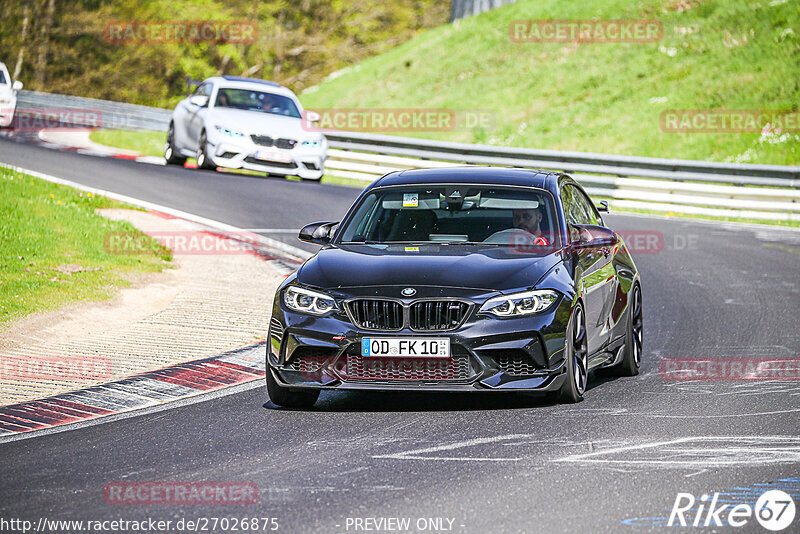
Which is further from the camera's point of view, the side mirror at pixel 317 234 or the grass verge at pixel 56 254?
the grass verge at pixel 56 254

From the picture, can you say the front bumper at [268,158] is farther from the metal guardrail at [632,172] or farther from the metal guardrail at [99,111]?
the metal guardrail at [99,111]

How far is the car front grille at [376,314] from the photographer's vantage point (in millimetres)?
7949

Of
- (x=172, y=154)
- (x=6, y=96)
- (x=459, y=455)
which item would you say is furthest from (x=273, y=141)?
(x=459, y=455)

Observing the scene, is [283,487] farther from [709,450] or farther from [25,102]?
[25,102]

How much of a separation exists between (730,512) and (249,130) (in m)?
18.1

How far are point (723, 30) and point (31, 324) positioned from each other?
29.0 m

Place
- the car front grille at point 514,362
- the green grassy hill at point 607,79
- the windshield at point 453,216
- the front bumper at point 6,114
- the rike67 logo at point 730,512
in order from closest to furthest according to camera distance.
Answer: the rike67 logo at point 730,512 → the car front grille at point 514,362 → the windshield at point 453,216 → the front bumper at point 6,114 → the green grassy hill at point 607,79

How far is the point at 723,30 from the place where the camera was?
119ft

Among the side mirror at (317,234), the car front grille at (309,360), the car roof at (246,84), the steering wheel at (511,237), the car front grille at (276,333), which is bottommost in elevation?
the car front grille at (309,360)

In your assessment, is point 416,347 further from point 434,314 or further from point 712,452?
point 712,452

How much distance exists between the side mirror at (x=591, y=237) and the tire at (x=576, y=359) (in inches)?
27.1

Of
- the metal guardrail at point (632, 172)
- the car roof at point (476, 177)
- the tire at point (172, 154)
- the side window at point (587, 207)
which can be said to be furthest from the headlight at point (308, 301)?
the tire at point (172, 154)

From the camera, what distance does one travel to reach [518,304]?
8.02 metres

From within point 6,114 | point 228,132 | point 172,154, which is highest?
point 228,132
